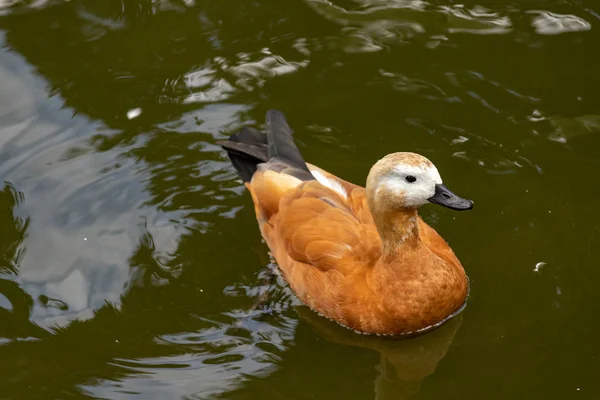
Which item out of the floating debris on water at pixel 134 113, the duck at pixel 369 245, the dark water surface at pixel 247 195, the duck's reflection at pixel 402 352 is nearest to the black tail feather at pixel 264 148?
the duck at pixel 369 245

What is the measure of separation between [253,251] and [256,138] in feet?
2.91

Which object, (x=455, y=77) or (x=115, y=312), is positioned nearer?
(x=115, y=312)

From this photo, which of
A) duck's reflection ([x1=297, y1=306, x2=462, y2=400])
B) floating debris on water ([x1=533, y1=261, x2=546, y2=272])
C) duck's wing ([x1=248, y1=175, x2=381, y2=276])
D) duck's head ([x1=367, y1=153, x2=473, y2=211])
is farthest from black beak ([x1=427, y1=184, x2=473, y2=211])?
floating debris on water ([x1=533, y1=261, x2=546, y2=272])

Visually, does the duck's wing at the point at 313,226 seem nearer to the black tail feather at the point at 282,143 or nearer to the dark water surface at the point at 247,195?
the black tail feather at the point at 282,143

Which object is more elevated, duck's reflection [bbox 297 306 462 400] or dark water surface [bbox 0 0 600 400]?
dark water surface [bbox 0 0 600 400]

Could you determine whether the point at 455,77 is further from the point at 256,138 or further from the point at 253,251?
the point at 253,251

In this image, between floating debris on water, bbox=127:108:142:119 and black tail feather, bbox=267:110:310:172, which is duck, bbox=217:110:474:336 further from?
floating debris on water, bbox=127:108:142:119

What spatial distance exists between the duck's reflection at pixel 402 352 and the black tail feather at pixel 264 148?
1335 mm

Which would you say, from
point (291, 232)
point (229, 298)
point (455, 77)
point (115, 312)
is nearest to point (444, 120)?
point (455, 77)

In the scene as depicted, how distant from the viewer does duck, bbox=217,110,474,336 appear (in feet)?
20.0

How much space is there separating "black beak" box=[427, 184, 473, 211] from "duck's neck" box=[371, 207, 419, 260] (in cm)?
27

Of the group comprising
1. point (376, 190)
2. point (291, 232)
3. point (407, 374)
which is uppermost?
point (376, 190)

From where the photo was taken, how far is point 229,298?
22.3 ft

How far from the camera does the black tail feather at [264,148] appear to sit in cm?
737
